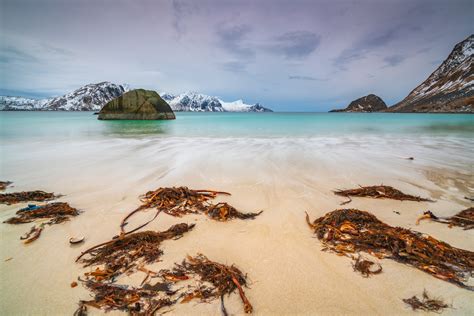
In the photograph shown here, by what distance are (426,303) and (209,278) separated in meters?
1.95

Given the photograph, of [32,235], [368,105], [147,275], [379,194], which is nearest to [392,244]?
[379,194]

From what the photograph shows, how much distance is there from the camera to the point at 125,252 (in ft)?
8.23

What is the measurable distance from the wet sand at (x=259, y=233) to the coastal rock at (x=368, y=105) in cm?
19612

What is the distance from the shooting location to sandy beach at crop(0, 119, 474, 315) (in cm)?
190

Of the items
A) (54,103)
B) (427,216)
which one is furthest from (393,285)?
(54,103)

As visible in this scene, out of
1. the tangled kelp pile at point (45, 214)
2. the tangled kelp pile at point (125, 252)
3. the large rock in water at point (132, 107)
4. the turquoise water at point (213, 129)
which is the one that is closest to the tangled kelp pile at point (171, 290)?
the tangled kelp pile at point (125, 252)

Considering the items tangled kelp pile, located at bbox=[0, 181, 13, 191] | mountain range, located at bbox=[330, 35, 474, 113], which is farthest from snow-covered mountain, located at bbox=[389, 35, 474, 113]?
tangled kelp pile, located at bbox=[0, 181, 13, 191]

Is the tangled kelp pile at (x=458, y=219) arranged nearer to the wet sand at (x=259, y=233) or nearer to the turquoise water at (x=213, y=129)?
the wet sand at (x=259, y=233)

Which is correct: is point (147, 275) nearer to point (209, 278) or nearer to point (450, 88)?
point (209, 278)

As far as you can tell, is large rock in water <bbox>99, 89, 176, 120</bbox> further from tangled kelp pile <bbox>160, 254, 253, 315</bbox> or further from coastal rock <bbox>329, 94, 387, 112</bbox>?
coastal rock <bbox>329, 94, 387, 112</bbox>

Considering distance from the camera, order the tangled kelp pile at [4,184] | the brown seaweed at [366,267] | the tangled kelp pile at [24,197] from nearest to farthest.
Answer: the brown seaweed at [366,267] → the tangled kelp pile at [24,197] → the tangled kelp pile at [4,184]

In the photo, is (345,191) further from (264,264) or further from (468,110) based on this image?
(468,110)

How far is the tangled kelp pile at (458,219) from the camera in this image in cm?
307

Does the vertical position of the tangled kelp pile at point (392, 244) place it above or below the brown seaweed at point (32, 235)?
above
